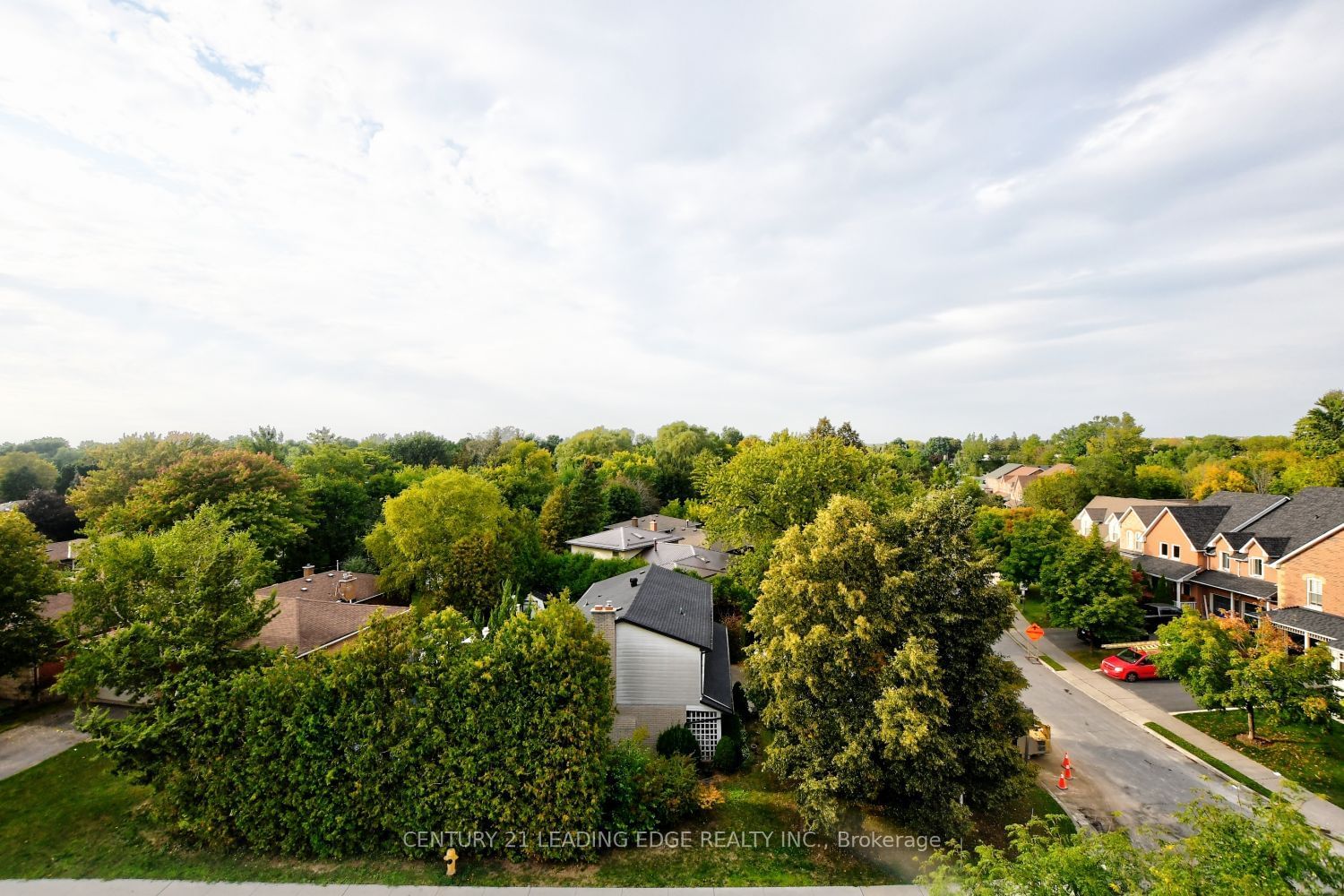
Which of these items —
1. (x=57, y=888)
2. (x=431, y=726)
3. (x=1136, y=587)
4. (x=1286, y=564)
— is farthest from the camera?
(x=1136, y=587)

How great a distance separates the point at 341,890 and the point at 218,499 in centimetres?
2820

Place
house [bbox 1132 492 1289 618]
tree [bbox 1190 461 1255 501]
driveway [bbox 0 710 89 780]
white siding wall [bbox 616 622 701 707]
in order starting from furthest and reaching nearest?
tree [bbox 1190 461 1255 501], house [bbox 1132 492 1289 618], white siding wall [bbox 616 622 701 707], driveway [bbox 0 710 89 780]

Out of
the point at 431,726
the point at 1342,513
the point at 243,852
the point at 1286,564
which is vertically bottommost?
the point at 243,852

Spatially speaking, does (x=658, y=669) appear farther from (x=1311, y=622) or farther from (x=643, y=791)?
(x=1311, y=622)

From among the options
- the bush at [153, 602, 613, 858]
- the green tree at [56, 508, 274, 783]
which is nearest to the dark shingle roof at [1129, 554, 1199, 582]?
the bush at [153, 602, 613, 858]

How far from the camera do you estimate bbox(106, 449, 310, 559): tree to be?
2961 centimetres

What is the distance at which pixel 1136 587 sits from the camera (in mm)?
29062

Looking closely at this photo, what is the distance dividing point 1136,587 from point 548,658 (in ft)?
102

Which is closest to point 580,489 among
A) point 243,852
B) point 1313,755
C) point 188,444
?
point 188,444

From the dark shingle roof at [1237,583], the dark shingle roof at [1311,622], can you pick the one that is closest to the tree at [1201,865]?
the dark shingle roof at [1311,622]

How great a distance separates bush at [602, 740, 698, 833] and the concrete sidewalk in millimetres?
1723

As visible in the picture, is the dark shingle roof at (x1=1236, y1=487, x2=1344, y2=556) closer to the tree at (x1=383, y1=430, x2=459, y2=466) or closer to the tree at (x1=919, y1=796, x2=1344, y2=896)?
the tree at (x1=919, y1=796, x2=1344, y2=896)

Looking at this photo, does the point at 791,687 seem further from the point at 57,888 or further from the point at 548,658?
the point at 57,888

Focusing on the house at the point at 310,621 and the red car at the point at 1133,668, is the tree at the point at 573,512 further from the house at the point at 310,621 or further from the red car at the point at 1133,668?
the red car at the point at 1133,668
